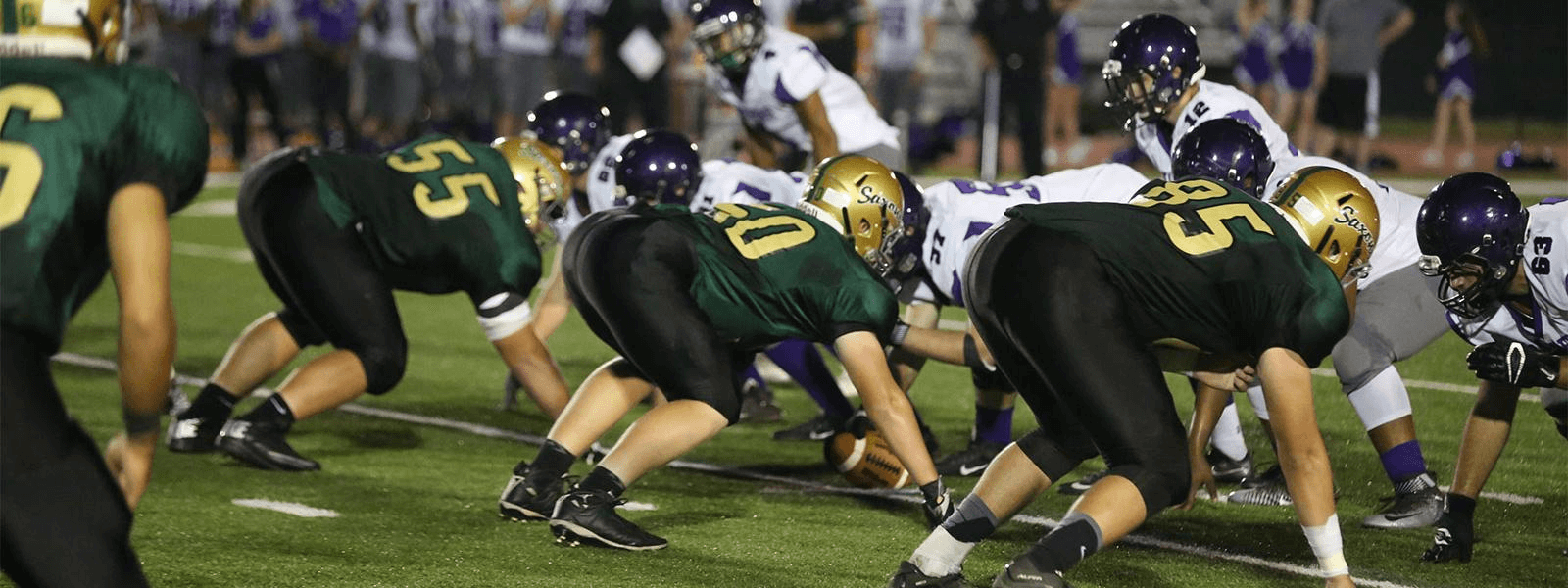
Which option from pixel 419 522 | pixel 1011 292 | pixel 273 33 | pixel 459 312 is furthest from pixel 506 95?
pixel 1011 292

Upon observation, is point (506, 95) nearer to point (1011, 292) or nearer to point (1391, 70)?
point (1391, 70)

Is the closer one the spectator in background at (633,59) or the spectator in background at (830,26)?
the spectator in background at (830,26)

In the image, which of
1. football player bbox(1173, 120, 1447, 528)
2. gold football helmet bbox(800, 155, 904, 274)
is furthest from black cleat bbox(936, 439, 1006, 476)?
gold football helmet bbox(800, 155, 904, 274)

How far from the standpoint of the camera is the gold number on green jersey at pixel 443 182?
17.0ft

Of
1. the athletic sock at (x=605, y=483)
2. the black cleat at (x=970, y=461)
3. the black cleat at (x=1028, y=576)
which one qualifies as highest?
the black cleat at (x=1028, y=576)

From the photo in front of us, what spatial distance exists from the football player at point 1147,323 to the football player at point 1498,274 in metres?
0.77

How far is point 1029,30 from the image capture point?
13375mm

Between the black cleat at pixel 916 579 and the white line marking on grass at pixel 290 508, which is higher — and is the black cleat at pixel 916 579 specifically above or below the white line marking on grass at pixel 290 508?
above

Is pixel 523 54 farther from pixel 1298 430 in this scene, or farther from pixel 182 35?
pixel 1298 430

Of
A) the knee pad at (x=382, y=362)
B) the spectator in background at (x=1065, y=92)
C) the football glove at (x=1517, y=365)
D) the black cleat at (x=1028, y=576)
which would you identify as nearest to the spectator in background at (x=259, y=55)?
the spectator in background at (x=1065, y=92)

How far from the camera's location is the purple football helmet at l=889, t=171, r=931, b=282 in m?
5.17

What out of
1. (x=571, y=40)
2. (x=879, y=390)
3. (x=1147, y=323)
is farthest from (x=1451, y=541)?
(x=571, y=40)

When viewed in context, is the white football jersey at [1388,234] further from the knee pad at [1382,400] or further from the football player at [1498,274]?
the football player at [1498,274]

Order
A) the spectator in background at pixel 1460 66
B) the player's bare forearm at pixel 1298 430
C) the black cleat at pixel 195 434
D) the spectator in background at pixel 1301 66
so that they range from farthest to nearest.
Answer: the spectator in background at pixel 1460 66 → the spectator in background at pixel 1301 66 → the black cleat at pixel 195 434 → the player's bare forearm at pixel 1298 430
